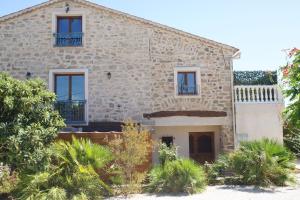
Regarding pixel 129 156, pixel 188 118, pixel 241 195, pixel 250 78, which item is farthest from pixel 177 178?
pixel 250 78

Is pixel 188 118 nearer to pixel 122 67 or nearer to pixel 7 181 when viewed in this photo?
pixel 122 67

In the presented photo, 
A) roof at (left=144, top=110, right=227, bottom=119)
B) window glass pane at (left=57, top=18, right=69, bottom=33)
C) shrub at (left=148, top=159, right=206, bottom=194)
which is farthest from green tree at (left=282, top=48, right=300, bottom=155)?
window glass pane at (left=57, top=18, right=69, bottom=33)

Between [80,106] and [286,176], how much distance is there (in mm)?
10281

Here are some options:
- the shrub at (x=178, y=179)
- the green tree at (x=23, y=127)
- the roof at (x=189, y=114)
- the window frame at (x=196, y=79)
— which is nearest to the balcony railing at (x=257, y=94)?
the roof at (x=189, y=114)

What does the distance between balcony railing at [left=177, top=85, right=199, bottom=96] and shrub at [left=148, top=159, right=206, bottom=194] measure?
23.4 ft

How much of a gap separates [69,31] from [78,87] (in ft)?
9.54

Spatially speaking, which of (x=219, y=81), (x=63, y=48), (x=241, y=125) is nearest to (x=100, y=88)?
(x=63, y=48)

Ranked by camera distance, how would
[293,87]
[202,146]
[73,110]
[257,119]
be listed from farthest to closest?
1. [202,146]
2. [257,119]
3. [73,110]
4. [293,87]

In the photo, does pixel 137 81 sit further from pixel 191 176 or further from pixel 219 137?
pixel 191 176

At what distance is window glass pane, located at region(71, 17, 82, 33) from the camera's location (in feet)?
66.1

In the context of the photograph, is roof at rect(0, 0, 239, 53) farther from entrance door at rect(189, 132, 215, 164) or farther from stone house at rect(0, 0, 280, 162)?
entrance door at rect(189, 132, 215, 164)

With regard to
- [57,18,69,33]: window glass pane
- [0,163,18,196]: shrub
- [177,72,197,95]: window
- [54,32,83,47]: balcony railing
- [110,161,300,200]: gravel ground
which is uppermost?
[57,18,69,33]: window glass pane

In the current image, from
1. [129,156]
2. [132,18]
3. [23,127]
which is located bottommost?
[129,156]

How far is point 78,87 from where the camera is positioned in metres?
19.7
